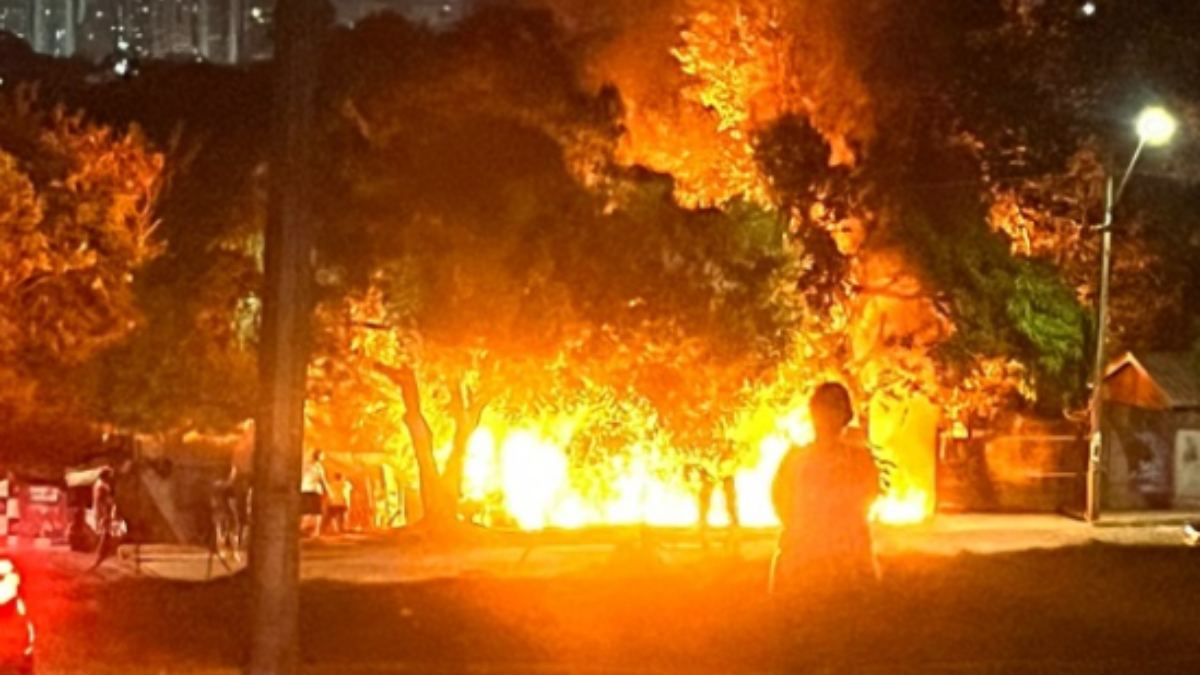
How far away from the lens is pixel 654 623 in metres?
15.7

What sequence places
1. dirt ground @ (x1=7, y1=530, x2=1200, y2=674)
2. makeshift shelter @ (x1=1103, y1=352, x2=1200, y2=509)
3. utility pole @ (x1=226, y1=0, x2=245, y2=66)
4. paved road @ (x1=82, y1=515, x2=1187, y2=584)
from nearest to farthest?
dirt ground @ (x1=7, y1=530, x2=1200, y2=674)
paved road @ (x1=82, y1=515, x2=1187, y2=584)
utility pole @ (x1=226, y1=0, x2=245, y2=66)
makeshift shelter @ (x1=1103, y1=352, x2=1200, y2=509)

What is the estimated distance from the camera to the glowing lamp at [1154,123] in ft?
97.4

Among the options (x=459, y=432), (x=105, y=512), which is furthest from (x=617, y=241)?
(x=105, y=512)

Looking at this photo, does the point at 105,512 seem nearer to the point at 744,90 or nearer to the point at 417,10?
the point at 744,90

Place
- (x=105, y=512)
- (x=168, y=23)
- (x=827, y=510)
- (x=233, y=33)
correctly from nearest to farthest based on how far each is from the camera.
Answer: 1. (x=827, y=510)
2. (x=105, y=512)
3. (x=233, y=33)
4. (x=168, y=23)

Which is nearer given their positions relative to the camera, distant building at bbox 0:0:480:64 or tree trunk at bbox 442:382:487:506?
tree trunk at bbox 442:382:487:506

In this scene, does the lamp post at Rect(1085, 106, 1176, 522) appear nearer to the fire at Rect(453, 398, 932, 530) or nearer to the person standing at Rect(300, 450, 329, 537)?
the fire at Rect(453, 398, 932, 530)

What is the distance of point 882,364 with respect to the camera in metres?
29.1

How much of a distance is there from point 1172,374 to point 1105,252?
1364 centimetres

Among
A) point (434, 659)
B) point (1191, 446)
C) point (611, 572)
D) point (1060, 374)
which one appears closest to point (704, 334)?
point (611, 572)

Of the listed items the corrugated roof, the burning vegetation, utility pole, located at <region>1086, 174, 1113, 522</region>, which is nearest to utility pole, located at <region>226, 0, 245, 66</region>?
the burning vegetation

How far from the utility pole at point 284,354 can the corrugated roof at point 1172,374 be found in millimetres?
35491

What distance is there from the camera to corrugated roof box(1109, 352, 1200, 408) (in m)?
43.3

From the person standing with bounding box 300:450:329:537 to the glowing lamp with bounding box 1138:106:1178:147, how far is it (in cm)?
1210
